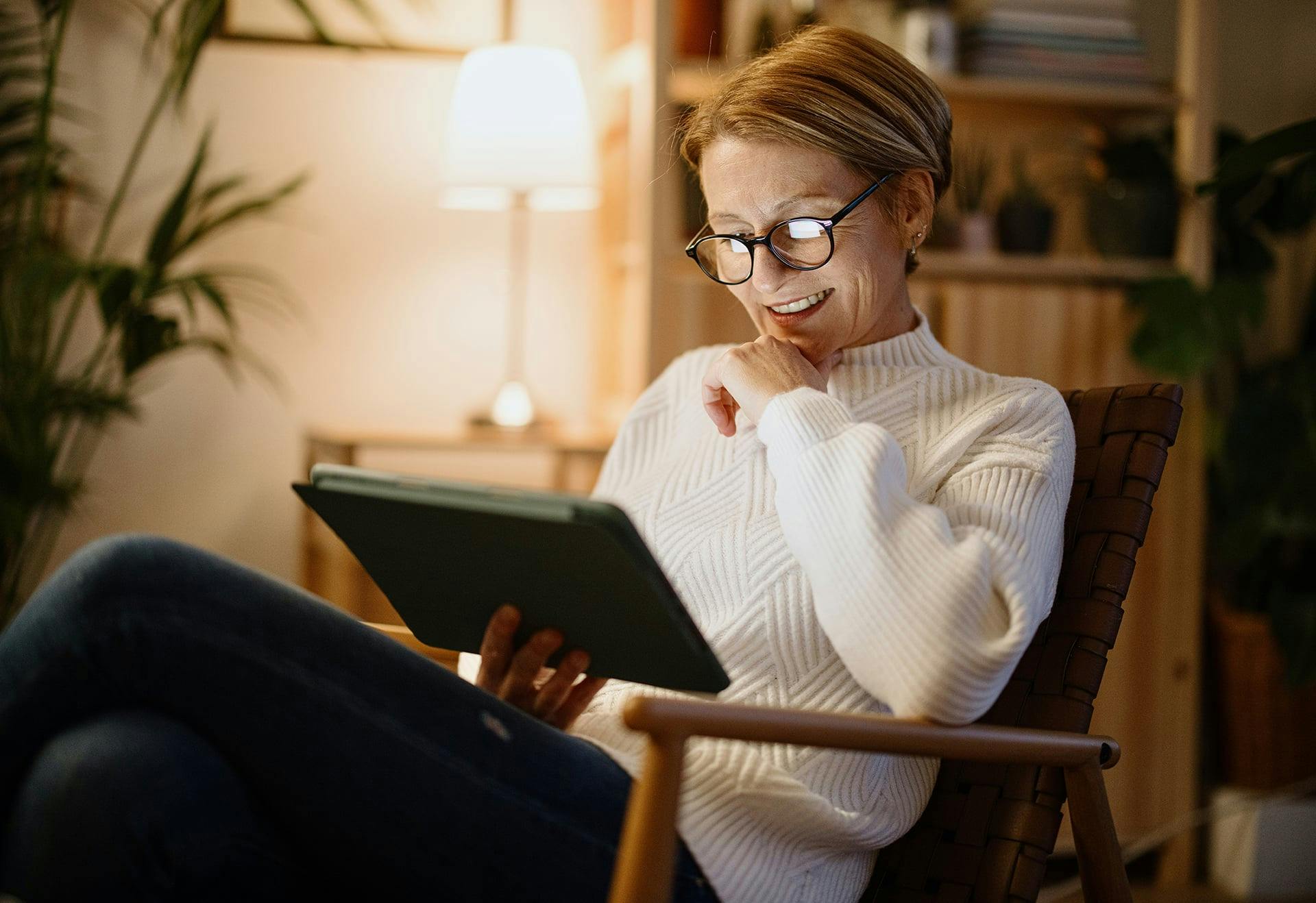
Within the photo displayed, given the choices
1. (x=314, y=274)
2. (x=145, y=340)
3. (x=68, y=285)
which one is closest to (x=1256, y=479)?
(x=314, y=274)

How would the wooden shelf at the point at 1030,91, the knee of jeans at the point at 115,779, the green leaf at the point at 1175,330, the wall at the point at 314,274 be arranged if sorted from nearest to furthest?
the knee of jeans at the point at 115,779 < the green leaf at the point at 1175,330 < the wooden shelf at the point at 1030,91 < the wall at the point at 314,274

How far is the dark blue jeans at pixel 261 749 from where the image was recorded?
0.87m

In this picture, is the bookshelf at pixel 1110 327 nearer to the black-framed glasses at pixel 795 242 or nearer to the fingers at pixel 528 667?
the black-framed glasses at pixel 795 242

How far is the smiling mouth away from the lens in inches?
49.9

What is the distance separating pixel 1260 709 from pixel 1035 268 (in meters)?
0.97

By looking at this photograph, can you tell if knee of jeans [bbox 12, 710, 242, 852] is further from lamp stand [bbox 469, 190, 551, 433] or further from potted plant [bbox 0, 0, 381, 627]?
lamp stand [bbox 469, 190, 551, 433]

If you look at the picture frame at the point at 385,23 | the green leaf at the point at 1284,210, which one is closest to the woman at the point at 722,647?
the green leaf at the point at 1284,210

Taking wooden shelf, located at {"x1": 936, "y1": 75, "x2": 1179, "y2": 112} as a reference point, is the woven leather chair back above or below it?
below

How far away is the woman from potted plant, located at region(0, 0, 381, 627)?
47.0 inches

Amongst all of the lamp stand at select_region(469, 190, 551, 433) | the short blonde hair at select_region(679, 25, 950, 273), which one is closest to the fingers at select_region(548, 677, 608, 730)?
the short blonde hair at select_region(679, 25, 950, 273)

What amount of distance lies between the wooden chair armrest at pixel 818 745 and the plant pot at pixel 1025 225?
1622mm

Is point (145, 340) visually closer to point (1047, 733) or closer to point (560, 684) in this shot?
point (560, 684)

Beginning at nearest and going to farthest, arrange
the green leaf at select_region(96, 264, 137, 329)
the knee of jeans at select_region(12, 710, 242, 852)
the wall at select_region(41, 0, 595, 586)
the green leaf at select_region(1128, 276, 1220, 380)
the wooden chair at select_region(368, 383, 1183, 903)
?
the knee of jeans at select_region(12, 710, 242, 852)
the wooden chair at select_region(368, 383, 1183, 903)
the green leaf at select_region(96, 264, 137, 329)
the green leaf at select_region(1128, 276, 1220, 380)
the wall at select_region(41, 0, 595, 586)

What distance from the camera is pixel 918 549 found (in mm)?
997
